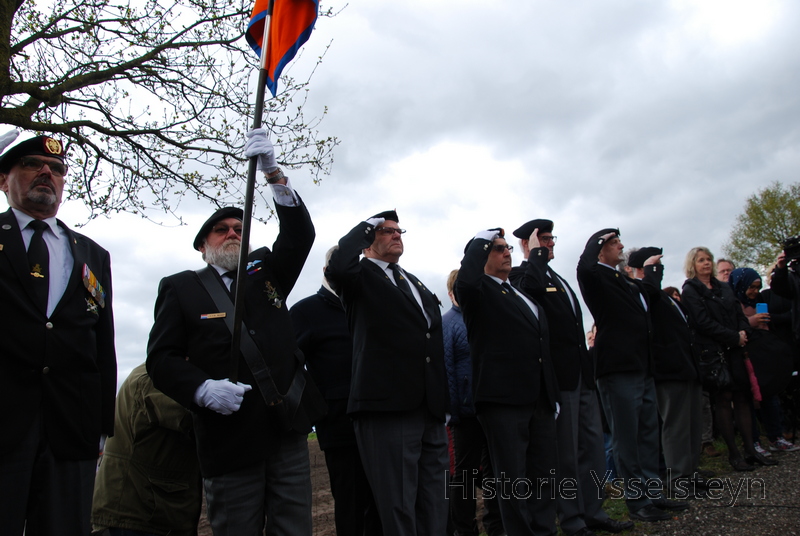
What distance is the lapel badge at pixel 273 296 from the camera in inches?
141

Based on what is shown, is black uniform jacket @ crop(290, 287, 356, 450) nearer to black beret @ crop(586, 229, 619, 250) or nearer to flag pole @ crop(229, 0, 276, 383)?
flag pole @ crop(229, 0, 276, 383)

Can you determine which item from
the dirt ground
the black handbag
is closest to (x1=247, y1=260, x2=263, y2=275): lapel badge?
the dirt ground

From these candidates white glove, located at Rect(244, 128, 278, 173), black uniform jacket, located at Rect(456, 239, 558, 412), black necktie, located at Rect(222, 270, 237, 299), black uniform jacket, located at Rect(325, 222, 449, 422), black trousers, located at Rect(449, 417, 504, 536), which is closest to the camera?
white glove, located at Rect(244, 128, 278, 173)

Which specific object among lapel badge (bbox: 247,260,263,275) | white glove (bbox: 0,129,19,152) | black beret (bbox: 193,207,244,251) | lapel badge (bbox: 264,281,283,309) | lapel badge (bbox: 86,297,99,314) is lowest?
lapel badge (bbox: 86,297,99,314)

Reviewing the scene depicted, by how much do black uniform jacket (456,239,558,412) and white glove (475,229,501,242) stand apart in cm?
5

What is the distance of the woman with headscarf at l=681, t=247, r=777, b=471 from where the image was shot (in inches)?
269

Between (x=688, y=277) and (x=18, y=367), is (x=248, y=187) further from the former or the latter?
(x=688, y=277)

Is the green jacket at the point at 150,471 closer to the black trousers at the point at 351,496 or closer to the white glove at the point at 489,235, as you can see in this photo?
the black trousers at the point at 351,496

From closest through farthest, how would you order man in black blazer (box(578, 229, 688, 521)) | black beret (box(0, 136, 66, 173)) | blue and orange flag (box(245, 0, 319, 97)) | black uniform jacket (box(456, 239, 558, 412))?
black beret (box(0, 136, 66, 173)) → blue and orange flag (box(245, 0, 319, 97)) → black uniform jacket (box(456, 239, 558, 412)) → man in black blazer (box(578, 229, 688, 521))

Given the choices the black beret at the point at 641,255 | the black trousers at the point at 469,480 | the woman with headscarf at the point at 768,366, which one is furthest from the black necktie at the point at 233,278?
the woman with headscarf at the point at 768,366

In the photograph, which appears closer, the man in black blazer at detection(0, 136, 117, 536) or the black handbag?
the man in black blazer at detection(0, 136, 117, 536)

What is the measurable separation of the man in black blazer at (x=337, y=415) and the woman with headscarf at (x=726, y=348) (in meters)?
4.31

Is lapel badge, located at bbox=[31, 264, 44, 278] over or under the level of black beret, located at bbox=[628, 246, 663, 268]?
under

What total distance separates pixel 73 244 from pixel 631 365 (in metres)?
4.49
